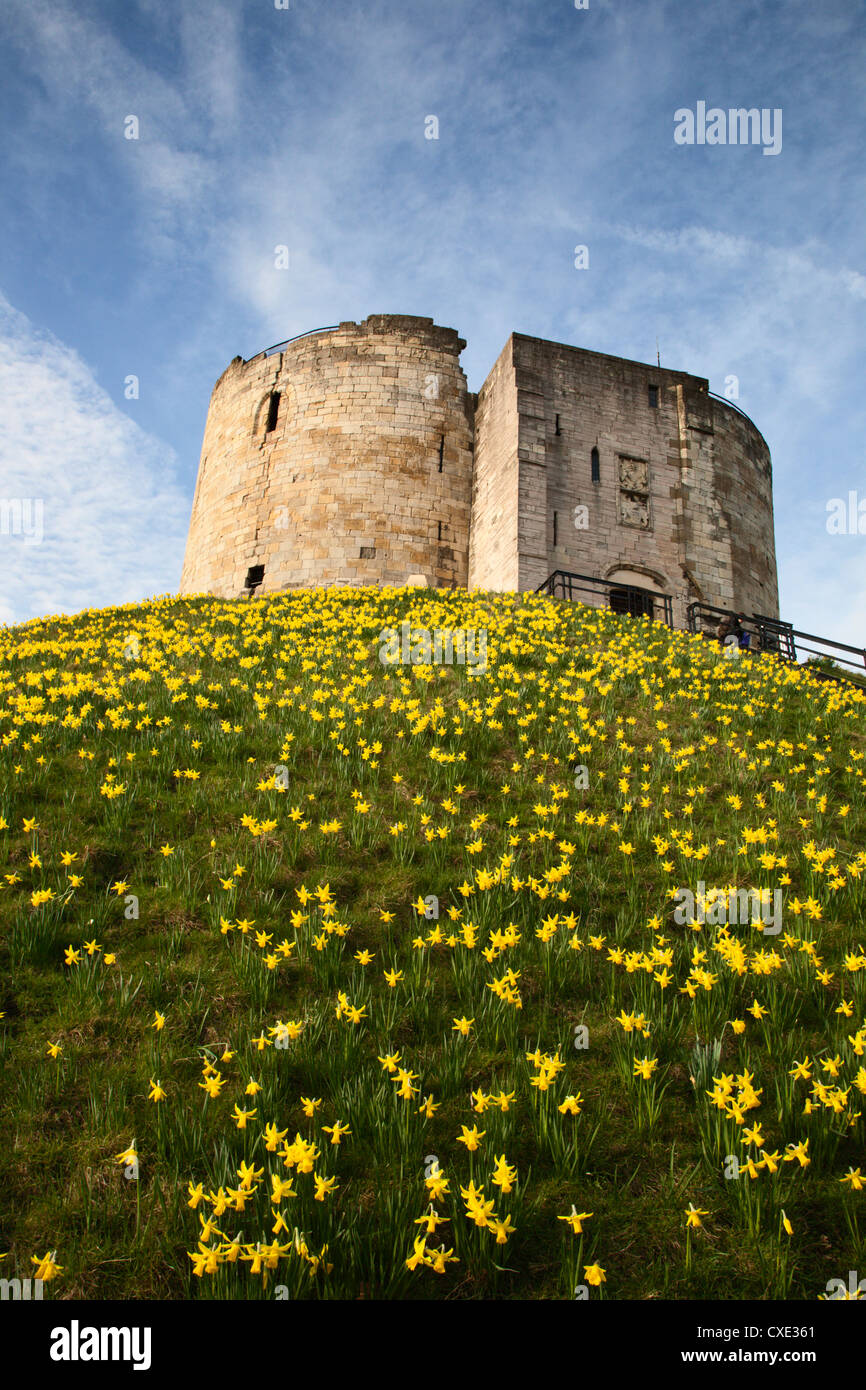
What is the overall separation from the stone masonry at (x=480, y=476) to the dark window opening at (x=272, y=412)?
5cm

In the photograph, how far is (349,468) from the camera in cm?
2358

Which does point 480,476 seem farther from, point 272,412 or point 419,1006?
point 419,1006

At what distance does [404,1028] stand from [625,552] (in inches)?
761

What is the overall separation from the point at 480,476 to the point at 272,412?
789cm

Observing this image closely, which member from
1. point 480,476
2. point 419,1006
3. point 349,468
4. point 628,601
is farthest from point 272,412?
point 419,1006

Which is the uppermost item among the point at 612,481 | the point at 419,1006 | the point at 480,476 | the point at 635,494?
the point at 480,476

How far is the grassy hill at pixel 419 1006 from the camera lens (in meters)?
3.00

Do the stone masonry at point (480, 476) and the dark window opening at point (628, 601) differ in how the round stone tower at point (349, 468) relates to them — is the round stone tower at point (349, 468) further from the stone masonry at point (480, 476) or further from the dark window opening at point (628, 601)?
the dark window opening at point (628, 601)

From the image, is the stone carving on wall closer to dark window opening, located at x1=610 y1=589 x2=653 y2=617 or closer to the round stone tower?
dark window opening, located at x1=610 y1=589 x2=653 y2=617

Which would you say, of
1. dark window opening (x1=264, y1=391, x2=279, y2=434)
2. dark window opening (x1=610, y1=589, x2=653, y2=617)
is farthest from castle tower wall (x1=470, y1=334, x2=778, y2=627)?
dark window opening (x1=264, y1=391, x2=279, y2=434)

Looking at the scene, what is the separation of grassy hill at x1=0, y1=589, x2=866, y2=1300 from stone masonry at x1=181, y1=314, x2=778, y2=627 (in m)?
13.0

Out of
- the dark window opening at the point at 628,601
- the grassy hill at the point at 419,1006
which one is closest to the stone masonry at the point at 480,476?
the dark window opening at the point at 628,601

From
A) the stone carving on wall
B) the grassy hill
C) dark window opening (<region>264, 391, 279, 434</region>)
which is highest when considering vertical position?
dark window opening (<region>264, 391, 279, 434</region>)

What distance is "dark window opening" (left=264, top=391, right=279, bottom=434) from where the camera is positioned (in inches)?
1006
